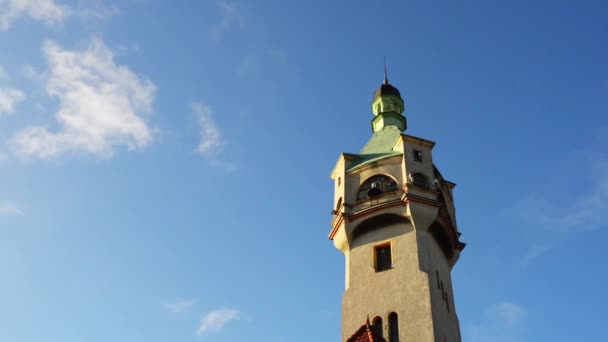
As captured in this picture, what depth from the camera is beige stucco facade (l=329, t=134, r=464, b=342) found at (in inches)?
1189

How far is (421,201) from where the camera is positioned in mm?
33406

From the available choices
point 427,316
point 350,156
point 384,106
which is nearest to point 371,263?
point 427,316

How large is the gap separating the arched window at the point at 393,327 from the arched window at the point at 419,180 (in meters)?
7.28

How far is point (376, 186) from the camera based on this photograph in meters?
35.4

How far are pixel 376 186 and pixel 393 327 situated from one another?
7.95 metres

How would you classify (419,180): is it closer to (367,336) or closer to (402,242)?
(402,242)

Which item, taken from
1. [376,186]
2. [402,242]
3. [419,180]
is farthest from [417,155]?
[402,242]

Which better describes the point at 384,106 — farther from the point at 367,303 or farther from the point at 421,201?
the point at 367,303

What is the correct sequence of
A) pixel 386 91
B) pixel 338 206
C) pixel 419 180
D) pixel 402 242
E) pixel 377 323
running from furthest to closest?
1. pixel 386 91
2. pixel 338 206
3. pixel 419 180
4. pixel 402 242
5. pixel 377 323

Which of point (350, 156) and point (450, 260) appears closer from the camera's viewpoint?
point (450, 260)

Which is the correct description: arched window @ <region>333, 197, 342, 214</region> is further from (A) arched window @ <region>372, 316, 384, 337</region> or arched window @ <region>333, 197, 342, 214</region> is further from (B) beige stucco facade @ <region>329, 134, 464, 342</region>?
(A) arched window @ <region>372, 316, 384, 337</region>

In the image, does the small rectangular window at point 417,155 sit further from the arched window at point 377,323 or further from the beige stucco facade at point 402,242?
the arched window at point 377,323

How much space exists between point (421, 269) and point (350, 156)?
892 centimetres

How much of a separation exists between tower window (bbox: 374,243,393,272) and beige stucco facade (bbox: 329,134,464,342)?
0.21 metres
